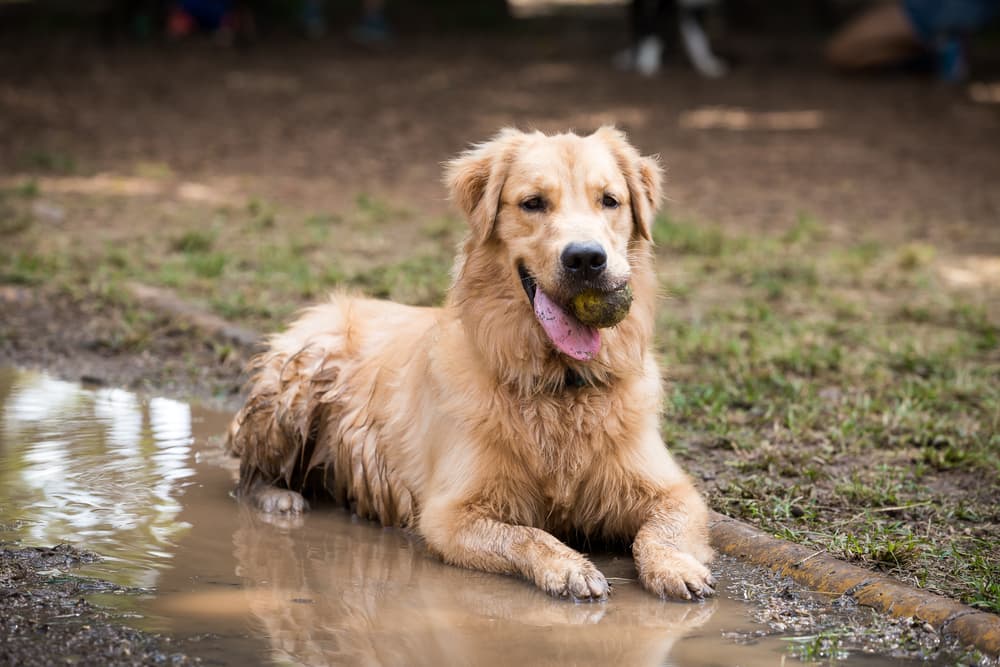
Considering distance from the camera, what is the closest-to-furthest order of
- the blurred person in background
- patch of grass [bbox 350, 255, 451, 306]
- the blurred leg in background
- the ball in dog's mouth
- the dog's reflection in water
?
the dog's reflection in water
the ball in dog's mouth
patch of grass [bbox 350, 255, 451, 306]
the blurred person in background
the blurred leg in background

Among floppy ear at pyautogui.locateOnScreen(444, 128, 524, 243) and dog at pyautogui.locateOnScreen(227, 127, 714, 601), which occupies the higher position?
floppy ear at pyautogui.locateOnScreen(444, 128, 524, 243)

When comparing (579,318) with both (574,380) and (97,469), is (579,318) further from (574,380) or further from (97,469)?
(97,469)

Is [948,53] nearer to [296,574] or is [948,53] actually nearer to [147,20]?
[147,20]

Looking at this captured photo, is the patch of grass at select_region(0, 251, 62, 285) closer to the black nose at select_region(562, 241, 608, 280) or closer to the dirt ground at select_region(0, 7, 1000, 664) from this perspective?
the dirt ground at select_region(0, 7, 1000, 664)

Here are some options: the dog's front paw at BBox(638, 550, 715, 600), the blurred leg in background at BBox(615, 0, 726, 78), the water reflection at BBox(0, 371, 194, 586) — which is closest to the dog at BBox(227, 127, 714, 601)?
the dog's front paw at BBox(638, 550, 715, 600)

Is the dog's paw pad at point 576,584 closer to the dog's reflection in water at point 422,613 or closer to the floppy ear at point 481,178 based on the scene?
the dog's reflection in water at point 422,613

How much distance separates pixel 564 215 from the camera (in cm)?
517

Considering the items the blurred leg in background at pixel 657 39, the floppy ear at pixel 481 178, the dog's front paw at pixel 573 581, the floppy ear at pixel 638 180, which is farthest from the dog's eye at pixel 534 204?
the blurred leg in background at pixel 657 39

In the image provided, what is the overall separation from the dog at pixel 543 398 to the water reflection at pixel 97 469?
1.02m

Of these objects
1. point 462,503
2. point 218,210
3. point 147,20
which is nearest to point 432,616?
point 462,503

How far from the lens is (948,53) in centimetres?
1905

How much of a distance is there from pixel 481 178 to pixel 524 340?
81 centimetres

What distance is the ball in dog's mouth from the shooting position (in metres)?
5.03

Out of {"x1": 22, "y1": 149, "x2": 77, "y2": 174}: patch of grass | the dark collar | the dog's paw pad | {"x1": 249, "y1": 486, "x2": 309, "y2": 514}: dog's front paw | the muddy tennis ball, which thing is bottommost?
{"x1": 249, "y1": 486, "x2": 309, "y2": 514}: dog's front paw
